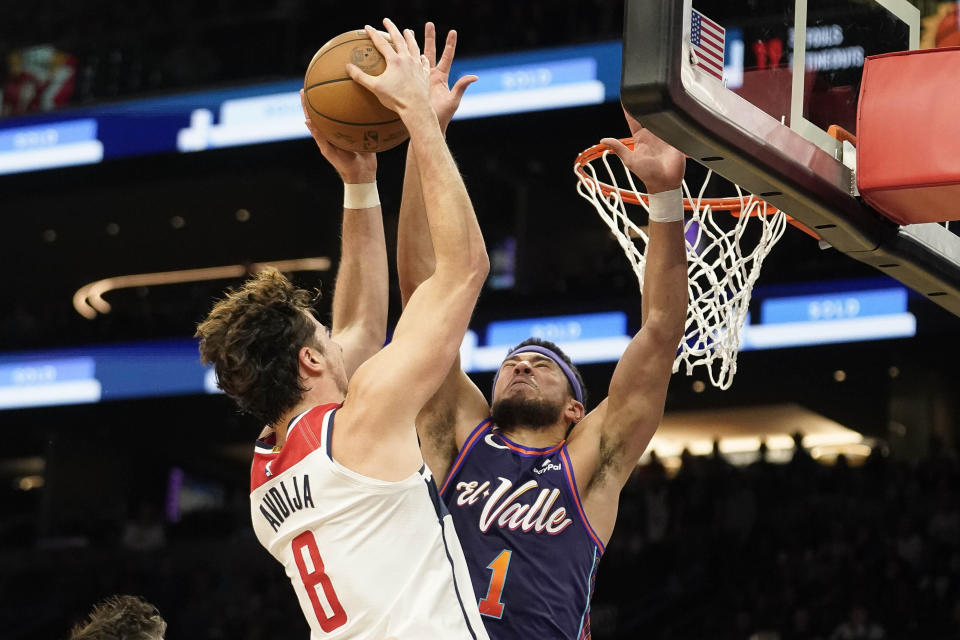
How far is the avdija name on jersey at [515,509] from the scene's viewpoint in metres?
3.43

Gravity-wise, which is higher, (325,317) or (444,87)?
(444,87)

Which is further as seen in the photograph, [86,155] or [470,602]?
[86,155]

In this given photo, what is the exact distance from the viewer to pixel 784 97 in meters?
3.17

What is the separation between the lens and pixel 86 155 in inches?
496

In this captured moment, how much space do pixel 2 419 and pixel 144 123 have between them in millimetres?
3615

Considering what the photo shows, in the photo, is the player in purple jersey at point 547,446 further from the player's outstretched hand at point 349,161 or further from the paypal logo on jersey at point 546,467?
the player's outstretched hand at point 349,161

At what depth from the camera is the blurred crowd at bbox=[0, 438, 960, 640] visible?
32.9 feet

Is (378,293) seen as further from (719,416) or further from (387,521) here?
(719,416)

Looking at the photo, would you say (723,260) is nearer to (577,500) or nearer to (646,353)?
(646,353)

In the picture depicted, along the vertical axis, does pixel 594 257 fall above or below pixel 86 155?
below

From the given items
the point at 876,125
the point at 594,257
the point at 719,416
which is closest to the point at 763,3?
the point at 876,125

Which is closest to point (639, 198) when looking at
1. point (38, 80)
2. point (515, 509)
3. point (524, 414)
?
point (524, 414)

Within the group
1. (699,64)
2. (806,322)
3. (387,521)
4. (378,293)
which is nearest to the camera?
(387,521)

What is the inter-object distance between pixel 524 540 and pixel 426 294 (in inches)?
42.9
